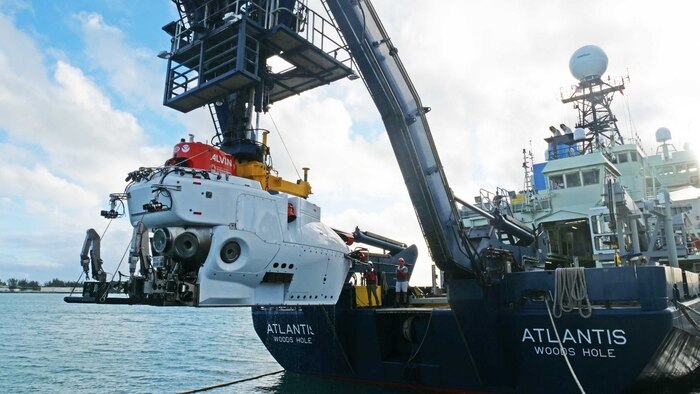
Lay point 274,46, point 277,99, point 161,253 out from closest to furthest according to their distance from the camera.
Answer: point 161,253, point 274,46, point 277,99

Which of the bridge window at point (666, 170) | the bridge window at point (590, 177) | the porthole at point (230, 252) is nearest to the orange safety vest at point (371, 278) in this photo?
the porthole at point (230, 252)

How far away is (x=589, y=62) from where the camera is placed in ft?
84.8

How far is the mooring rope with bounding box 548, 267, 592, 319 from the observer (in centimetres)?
966

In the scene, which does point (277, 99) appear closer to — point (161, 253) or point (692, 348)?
point (161, 253)

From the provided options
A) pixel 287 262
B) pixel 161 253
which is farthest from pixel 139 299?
pixel 287 262

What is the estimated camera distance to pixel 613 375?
9.42m

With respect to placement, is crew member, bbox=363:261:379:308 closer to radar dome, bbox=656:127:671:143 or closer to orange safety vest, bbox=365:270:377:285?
orange safety vest, bbox=365:270:377:285

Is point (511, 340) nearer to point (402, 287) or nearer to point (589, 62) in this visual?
point (402, 287)

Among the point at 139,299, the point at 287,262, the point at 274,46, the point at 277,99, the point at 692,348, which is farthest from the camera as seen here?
the point at 277,99

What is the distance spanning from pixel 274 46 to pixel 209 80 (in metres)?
1.79

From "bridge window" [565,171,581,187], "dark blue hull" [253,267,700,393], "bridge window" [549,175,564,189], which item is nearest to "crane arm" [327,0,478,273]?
"dark blue hull" [253,267,700,393]

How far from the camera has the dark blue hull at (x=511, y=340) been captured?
9.23 metres

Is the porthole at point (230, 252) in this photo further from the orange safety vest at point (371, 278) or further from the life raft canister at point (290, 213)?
the orange safety vest at point (371, 278)

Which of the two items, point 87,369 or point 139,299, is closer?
point 139,299
